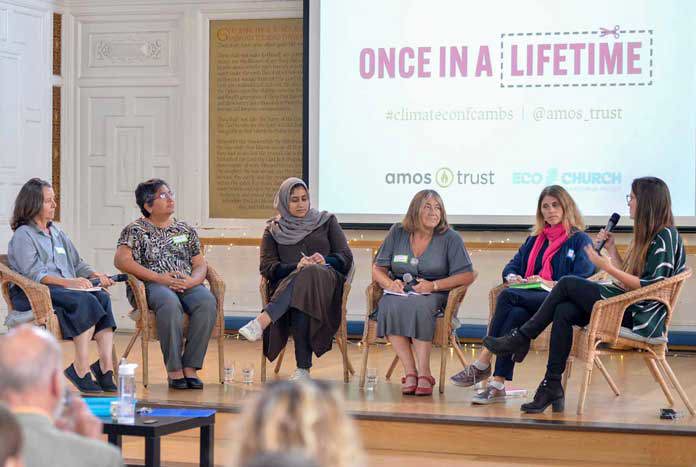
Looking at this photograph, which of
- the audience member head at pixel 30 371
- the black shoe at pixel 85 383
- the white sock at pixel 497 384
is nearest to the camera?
the audience member head at pixel 30 371

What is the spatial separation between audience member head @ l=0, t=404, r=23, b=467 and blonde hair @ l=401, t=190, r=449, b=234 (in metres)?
4.19

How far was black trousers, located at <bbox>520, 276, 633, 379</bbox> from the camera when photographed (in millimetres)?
5023

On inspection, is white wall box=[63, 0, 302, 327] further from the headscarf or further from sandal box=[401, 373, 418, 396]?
A: sandal box=[401, 373, 418, 396]

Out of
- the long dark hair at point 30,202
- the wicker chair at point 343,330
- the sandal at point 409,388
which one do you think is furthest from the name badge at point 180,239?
the sandal at point 409,388

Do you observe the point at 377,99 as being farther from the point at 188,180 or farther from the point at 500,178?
the point at 188,180

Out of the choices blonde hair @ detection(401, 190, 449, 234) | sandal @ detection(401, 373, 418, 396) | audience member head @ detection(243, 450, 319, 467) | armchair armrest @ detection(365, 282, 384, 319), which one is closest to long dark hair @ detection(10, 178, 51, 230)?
armchair armrest @ detection(365, 282, 384, 319)

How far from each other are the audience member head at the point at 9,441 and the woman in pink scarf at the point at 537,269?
12.4 ft

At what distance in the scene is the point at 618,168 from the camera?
7.50 meters

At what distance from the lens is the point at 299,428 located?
1503 mm

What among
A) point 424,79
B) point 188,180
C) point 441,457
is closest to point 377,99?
point 424,79

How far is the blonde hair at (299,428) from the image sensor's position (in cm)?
149

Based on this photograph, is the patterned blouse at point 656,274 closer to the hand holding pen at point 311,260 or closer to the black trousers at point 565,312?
the black trousers at point 565,312

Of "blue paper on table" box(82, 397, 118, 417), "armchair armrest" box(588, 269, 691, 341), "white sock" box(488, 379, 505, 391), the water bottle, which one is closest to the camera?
the water bottle

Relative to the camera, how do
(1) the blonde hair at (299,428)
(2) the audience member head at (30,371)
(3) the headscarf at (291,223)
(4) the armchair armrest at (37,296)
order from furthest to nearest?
(3) the headscarf at (291,223)
(4) the armchair armrest at (37,296)
(2) the audience member head at (30,371)
(1) the blonde hair at (299,428)
